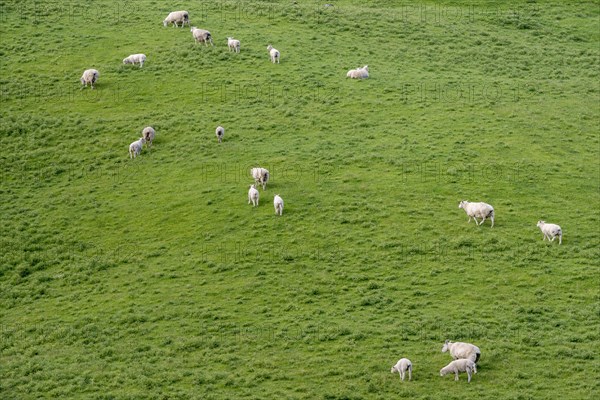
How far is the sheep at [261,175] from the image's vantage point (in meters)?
50.7

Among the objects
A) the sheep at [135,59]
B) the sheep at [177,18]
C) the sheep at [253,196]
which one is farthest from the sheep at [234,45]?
the sheep at [253,196]

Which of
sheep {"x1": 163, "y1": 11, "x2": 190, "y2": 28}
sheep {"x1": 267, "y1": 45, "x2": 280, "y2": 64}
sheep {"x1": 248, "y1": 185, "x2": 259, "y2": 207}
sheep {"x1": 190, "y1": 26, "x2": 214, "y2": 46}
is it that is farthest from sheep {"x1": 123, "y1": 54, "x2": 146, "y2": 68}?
sheep {"x1": 248, "y1": 185, "x2": 259, "y2": 207}

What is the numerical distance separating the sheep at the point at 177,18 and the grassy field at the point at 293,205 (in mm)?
1291

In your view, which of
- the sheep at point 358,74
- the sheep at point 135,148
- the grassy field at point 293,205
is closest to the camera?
the grassy field at point 293,205

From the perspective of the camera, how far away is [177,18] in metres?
72.7

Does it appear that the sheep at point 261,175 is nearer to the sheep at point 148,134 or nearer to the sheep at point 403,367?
the sheep at point 148,134

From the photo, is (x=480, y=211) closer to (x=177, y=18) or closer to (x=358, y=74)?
(x=358, y=74)

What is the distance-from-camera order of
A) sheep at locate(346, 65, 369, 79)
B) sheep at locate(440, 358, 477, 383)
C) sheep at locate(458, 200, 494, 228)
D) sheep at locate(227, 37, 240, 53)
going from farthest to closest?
sheep at locate(227, 37, 240, 53), sheep at locate(346, 65, 369, 79), sheep at locate(458, 200, 494, 228), sheep at locate(440, 358, 477, 383)

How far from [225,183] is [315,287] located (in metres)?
11.7

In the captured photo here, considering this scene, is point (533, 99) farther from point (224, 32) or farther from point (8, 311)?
point (8, 311)

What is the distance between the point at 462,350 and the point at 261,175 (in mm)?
17994

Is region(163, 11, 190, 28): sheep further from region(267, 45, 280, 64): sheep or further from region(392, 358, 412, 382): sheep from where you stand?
region(392, 358, 412, 382): sheep

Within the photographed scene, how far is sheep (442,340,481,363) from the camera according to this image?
118ft

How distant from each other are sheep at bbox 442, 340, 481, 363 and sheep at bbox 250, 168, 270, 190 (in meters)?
17.0
